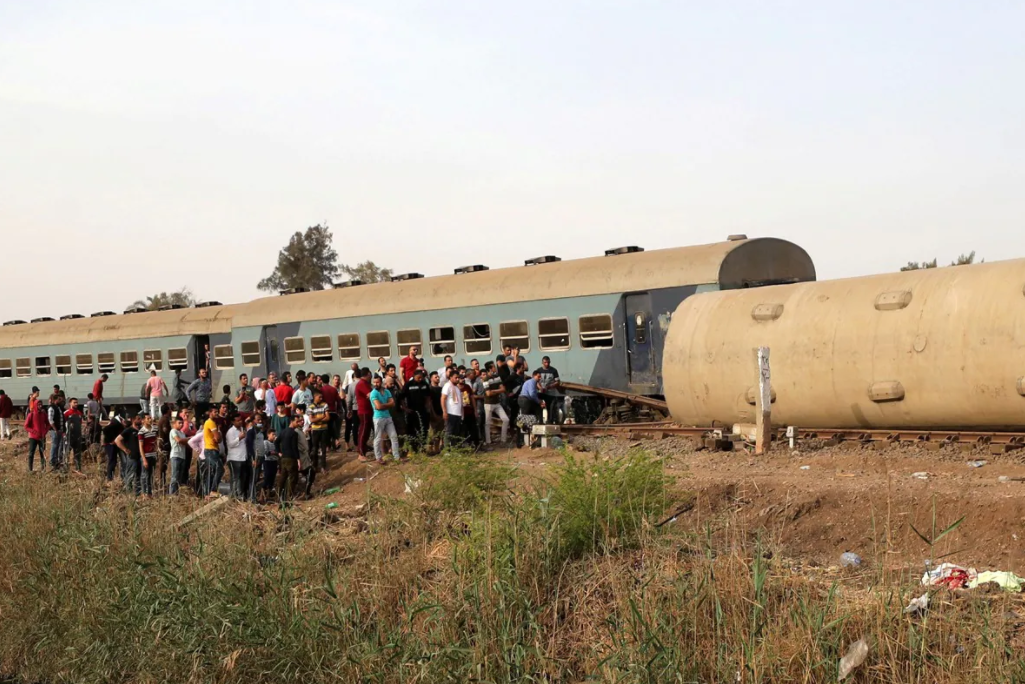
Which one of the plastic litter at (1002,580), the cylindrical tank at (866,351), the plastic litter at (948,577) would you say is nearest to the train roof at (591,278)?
the cylindrical tank at (866,351)

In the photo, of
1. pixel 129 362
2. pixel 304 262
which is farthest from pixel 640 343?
pixel 304 262

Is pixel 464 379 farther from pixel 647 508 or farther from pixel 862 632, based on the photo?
pixel 862 632

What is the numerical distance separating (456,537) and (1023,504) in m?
5.12

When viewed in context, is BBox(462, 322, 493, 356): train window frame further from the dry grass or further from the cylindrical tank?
the dry grass

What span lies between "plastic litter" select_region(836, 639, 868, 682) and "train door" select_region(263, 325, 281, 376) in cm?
2349

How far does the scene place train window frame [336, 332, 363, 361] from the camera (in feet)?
88.0

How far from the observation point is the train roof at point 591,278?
21.2 m

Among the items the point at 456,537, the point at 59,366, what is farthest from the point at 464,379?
the point at 59,366

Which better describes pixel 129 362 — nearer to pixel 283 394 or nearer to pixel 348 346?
pixel 348 346

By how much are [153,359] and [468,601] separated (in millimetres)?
26239

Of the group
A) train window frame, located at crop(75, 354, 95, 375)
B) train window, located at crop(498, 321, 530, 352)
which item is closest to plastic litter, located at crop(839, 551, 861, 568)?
train window, located at crop(498, 321, 530, 352)

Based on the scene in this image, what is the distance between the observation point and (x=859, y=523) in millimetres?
10875

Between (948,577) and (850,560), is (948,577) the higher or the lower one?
the higher one

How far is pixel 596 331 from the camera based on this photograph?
22.2 metres
